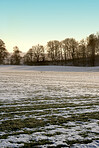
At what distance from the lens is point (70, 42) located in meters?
82.4

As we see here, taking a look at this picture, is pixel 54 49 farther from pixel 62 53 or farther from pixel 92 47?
pixel 92 47

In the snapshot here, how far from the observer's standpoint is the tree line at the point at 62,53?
2982 inches

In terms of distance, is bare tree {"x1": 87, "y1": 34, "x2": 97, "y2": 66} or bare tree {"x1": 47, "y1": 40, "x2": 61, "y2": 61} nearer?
bare tree {"x1": 87, "y1": 34, "x2": 97, "y2": 66}

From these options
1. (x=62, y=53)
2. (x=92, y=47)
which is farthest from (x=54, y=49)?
(x=92, y=47)

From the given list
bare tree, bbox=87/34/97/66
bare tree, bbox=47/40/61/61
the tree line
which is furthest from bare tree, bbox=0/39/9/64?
bare tree, bbox=87/34/97/66

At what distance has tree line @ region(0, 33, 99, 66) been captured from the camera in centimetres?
7575

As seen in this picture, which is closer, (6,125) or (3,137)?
(3,137)

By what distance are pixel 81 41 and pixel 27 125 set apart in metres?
78.5

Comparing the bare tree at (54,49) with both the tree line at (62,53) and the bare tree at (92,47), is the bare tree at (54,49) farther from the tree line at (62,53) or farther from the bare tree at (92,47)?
the bare tree at (92,47)

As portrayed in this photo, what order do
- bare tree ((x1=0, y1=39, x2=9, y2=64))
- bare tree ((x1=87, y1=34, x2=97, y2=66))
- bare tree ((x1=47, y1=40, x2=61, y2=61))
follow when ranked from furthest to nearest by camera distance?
bare tree ((x1=47, y1=40, x2=61, y2=61)), bare tree ((x1=87, y1=34, x2=97, y2=66)), bare tree ((x1=0, y1=39, x2=9, y2=64))

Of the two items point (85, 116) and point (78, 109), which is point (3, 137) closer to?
point (85, 116)

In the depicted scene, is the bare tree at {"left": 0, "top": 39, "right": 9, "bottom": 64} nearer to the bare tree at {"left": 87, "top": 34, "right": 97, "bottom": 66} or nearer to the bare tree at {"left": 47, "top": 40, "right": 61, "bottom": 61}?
the bare tree at {"left": 47, "top": 40, "right": 61, "bottom": 61}

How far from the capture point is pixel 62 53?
284 feet

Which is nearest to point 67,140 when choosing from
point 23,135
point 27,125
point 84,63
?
point 23,135
